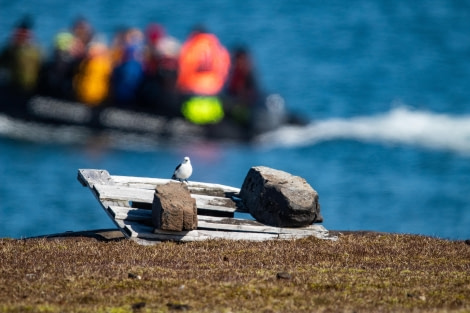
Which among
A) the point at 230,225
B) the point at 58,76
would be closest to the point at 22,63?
the point at 58,76

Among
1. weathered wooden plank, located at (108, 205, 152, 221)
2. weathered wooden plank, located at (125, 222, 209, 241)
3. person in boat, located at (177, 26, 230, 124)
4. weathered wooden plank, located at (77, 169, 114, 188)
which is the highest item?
person in boat, located at (177, 26, 230, 124)

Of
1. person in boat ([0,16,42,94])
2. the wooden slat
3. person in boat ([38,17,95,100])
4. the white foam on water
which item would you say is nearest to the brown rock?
the wooden slat

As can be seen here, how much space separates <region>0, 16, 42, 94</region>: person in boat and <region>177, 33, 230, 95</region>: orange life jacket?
172 inches

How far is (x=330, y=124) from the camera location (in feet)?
151

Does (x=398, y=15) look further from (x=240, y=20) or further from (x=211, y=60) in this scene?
(x=211, y=60)

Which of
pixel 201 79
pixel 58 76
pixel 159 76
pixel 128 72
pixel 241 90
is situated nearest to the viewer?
pixel 128 72

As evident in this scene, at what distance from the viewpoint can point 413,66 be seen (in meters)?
60.3

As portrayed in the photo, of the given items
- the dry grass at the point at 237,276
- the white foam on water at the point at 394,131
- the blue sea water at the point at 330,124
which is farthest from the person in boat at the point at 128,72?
the dry grass at the point at 237,276

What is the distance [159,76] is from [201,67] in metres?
2.51

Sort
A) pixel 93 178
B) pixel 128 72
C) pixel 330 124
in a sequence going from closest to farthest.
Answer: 1. pixel 93 178
2. pixel 128 72
3. pixel 330 124

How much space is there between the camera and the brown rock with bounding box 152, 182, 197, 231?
13.6 metres

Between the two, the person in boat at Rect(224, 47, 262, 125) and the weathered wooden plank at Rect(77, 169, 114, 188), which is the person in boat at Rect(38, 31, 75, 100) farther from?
the weathered wooden plank at Rect(77, 169, 114, 188)

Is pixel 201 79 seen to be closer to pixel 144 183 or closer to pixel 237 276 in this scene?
pixel 144 183

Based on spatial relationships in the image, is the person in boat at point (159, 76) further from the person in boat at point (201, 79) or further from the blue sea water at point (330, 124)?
the blue sea water at point (330, 124)
